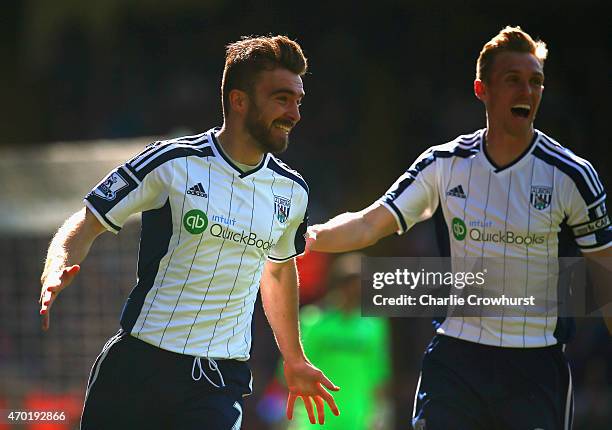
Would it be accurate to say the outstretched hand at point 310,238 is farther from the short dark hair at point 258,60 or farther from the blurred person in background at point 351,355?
the blurred person in background at point 351,355

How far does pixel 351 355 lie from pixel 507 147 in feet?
10.6

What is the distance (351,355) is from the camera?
823 cm

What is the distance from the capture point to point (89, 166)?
9.21m

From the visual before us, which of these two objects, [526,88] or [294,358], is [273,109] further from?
[526,88]

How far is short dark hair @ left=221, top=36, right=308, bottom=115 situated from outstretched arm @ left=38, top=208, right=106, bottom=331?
0.80 m

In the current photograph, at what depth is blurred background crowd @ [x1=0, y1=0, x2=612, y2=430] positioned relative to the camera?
8.96 meters

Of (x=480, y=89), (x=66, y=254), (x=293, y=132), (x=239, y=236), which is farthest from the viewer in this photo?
(x=293, y=132)

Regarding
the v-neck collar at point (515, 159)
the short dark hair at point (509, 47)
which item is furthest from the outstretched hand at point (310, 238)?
the short dark hair at point (509, 47)

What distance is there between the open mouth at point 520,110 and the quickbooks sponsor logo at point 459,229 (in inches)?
21.9

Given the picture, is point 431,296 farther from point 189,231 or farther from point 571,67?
point 571,67

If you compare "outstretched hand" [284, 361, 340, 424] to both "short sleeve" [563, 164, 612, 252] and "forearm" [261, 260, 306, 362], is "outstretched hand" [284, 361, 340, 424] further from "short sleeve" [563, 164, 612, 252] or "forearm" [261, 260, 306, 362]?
"short sleeve" [563, 164, 612, 252]

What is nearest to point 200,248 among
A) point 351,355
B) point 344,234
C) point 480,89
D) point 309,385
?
point 309,385

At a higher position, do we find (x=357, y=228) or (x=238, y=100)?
(x=238, y=100)

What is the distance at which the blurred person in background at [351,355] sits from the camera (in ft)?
26.7
